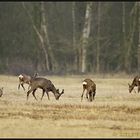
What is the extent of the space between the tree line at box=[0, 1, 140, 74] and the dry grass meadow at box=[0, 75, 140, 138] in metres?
23.3

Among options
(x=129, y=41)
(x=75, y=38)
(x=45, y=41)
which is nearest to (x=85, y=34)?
(x=129, y=41)

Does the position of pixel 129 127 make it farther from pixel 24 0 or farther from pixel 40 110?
pixel 24 0

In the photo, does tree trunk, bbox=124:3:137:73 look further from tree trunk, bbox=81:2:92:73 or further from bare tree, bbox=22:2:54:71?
bare tree, bbox=22:2:54:71

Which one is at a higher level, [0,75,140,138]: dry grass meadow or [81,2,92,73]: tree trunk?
[81,2,92,73]: tree trunk

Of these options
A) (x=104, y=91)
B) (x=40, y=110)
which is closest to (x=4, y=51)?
(x=104, y=91)

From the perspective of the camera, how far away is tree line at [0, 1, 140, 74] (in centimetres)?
5769

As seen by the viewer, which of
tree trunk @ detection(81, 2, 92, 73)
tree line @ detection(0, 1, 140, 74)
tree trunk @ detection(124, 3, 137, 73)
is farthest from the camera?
tree line @ detection(0, 1, 140, 74)

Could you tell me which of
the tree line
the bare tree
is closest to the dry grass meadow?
the bare tree

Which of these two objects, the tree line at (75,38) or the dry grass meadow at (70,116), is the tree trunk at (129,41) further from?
the dry grass meadow at (70,116)

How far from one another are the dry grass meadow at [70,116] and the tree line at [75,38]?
23.3 meters

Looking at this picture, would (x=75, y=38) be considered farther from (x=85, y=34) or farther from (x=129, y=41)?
(x=129, y=41)

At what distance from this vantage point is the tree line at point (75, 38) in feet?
189

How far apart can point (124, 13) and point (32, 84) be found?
102 ft

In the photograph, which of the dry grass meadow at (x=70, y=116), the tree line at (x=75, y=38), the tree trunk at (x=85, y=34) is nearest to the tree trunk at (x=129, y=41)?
the tree line at (x=75, y=38)
